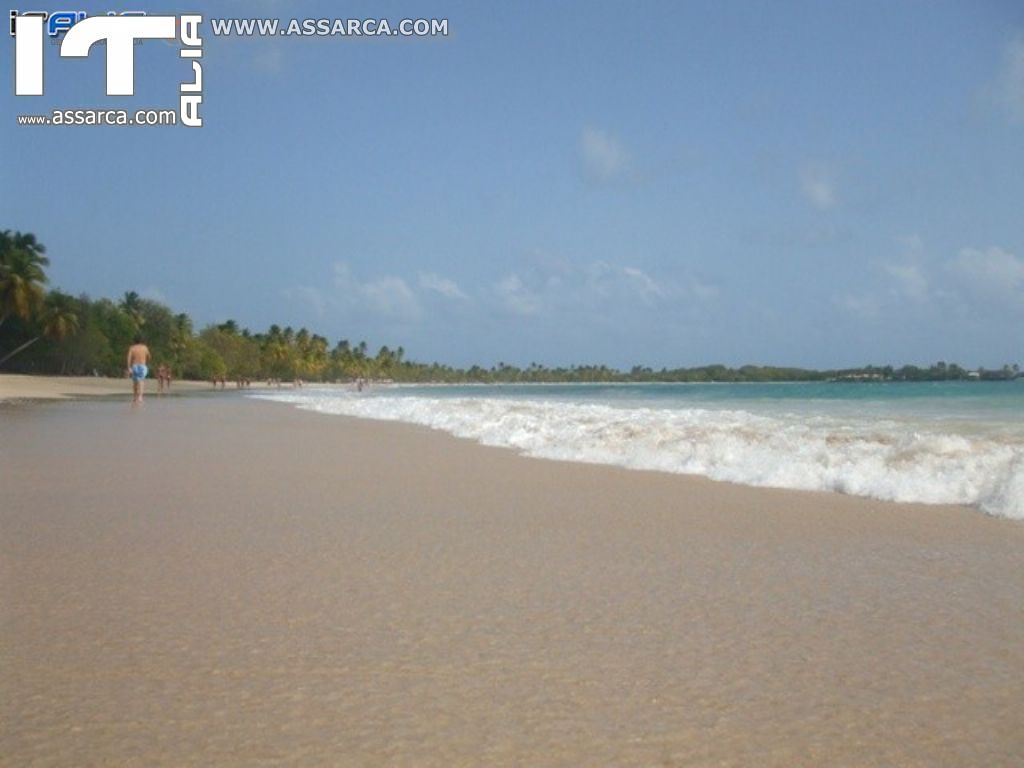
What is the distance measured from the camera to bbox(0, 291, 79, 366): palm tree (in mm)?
64500

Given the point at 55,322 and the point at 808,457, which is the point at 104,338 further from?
the point at 808,457

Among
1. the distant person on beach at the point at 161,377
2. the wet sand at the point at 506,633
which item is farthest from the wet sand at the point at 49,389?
the wet sand at the point at 506,633

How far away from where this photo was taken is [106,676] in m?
2.62

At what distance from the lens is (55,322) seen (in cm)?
6481

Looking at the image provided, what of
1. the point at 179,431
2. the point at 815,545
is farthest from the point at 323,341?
the point at 815,545

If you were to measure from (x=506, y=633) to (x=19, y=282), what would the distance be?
201 ft

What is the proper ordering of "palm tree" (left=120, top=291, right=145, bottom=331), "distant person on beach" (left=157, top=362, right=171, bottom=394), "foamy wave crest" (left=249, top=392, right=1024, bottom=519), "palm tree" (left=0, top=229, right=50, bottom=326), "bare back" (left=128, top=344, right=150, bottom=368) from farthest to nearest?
"palm tree" (left=120, top=291, right=145, bottom=331) → "palm tree" (left=0, top=229, right=50, bottom=326) → "distant person on beach" (left=157, top=362, right=171, bottom=394) → "bare back" (left=128, top=344, right=150, bottom=368) → "foamy wave crest" (left=249, top=392, right=1024, bottom=519)

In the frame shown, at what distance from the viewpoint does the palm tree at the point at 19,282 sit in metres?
56.4

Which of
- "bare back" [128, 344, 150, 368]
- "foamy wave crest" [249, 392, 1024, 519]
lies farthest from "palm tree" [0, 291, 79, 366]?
"foamy wave crest" [249, 392, 1024, 519]

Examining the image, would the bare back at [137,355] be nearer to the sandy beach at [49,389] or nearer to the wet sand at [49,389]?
the wet sand at [49,389]

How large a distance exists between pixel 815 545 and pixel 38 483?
217 inches

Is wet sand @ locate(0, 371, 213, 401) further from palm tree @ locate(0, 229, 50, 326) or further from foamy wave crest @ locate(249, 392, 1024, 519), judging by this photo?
foamy wave crest @ locate(249, 392, 1024, 519)

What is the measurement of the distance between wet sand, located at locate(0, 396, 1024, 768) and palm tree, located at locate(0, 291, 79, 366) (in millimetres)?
65057

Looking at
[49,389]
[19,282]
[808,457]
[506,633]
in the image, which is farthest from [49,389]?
[506,633]
